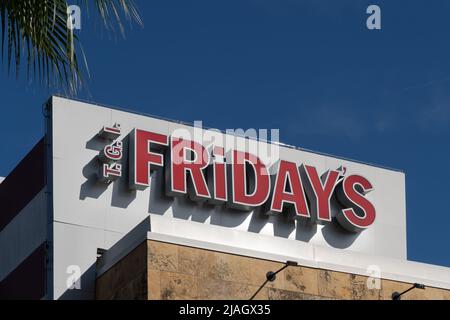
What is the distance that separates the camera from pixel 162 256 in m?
31.8

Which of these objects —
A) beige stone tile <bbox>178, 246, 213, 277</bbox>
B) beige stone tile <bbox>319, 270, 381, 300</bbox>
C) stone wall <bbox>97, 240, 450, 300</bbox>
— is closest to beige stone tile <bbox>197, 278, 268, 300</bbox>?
stone wall <bbox>97, 240, 450, 300</bbox>

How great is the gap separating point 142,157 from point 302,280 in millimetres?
6802

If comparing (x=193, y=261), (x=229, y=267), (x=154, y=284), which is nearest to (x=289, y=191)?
(x=229, y=267)

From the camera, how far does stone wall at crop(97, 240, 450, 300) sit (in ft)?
104

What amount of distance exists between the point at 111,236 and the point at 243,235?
420cm

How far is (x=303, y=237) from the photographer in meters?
40.0

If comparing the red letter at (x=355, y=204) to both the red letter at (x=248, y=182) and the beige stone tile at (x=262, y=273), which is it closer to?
the red letter at (x=248, y=182)

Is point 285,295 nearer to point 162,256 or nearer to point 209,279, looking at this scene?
point 209,279

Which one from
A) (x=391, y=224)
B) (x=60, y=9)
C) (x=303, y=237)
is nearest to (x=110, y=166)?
(x=303, y=237)

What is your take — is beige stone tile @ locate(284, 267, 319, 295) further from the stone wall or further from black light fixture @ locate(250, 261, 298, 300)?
black light fixture @ locate(250, 261, 298, 300)

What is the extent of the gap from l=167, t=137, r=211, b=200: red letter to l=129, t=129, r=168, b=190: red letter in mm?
422

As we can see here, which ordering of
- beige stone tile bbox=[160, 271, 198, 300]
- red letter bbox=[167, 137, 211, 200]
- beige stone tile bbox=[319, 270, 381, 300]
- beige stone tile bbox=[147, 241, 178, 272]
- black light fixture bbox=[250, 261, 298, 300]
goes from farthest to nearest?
1. red letter bbox=[167, 137, 211, 200]
2. beige stone tile bbox=[319, 270, 381, 300]
3. black light fixture bbox=[250, 261, 298, 300]
4. beige stone tile bbox=[147, 241, 178, 272]
5. beige stone tile bbox=[160, 271, 198, 300]

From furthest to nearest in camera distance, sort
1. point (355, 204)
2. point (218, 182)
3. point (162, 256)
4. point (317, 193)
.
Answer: point (355, 204), point (317, 193), point (218, 182), point (162, 256)
